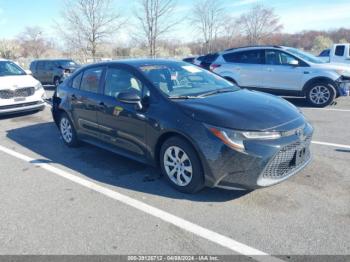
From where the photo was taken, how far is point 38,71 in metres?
18.3

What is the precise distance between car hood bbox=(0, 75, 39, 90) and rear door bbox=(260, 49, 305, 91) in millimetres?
6796

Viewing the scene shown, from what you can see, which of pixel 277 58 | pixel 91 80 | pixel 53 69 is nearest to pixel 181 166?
pixel 91 80

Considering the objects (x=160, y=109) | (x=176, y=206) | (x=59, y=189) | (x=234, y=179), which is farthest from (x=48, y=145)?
(x=234, y=179)

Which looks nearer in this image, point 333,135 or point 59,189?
point 59,189

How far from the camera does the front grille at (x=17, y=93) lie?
28.4 feet

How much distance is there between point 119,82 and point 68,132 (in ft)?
6.18

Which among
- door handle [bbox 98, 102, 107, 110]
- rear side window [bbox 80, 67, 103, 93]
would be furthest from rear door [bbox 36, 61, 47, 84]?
door handle [bbox 98, 102, 107, 110]

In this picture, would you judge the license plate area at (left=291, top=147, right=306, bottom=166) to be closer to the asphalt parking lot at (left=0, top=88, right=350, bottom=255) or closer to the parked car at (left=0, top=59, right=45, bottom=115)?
the asphalt parking lot at (left=0, top=88, right=350, bottom=255)

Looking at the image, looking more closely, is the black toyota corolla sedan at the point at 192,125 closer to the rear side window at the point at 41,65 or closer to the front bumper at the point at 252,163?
the front bumper at the point at 252,163

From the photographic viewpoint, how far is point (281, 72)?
31.6 ft

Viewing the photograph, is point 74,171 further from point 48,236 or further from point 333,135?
point 333,135

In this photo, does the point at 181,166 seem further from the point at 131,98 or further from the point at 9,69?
the point at 9,69

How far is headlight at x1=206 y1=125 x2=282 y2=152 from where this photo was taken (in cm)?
344

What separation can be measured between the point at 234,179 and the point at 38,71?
Answer: 56.8 ft
